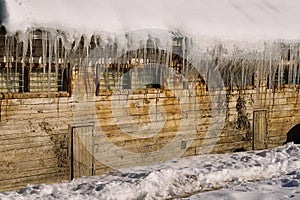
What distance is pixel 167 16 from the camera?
9.28 m

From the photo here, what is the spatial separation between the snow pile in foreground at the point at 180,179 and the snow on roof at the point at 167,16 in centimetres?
277

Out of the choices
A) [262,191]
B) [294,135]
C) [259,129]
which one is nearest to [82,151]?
[262,191]

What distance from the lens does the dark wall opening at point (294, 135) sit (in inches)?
503

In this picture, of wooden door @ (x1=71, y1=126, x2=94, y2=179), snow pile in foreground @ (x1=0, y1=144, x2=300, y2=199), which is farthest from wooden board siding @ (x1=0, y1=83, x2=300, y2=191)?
snow pile in foreground @ (x1=0, y1=144, x2=300, y2=199)

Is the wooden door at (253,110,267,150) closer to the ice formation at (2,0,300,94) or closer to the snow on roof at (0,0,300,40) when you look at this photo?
the ice formation at (2,0,300,94)

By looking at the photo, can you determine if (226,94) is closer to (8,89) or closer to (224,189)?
(224,189)

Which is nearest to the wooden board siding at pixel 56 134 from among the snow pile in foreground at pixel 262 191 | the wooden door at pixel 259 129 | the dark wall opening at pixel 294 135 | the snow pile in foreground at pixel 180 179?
the snow pile in foreground at pixel 180 179

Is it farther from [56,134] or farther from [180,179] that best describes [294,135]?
[56,134]

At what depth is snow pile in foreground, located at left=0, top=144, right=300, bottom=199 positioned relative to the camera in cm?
791

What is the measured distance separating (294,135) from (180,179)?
5477 millimetres

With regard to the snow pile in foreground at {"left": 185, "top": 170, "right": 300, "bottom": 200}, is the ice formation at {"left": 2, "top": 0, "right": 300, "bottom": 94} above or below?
above

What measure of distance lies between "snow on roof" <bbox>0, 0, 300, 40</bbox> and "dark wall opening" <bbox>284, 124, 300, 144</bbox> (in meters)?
2.86

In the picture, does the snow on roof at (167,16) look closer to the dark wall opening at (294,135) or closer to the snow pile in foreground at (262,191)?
the dark wall opening at (294,135)

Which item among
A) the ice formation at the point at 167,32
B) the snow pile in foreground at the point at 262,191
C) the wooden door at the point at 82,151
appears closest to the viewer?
the snow pile in foreground at the point at 262,191
